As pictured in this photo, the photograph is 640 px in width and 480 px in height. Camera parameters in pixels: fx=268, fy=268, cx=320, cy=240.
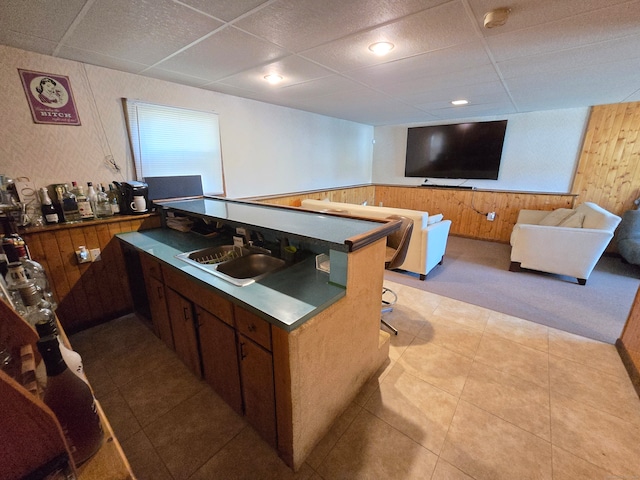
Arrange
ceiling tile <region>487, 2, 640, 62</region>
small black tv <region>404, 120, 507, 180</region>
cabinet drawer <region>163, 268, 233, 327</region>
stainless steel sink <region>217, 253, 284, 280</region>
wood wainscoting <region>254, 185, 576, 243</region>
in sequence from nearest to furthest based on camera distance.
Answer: cabinet drawer <region>163, 268, 233, 327</region>, ceiling tile <region>487, 2, 640, 62</region>, stainless steel sink <region>217, 253, 284, 280</region>, wood wainscoting <region>254, 185, 576, 243</region>, small black tv <region>404, 120, 507, 180</region>

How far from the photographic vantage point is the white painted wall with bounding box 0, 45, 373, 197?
1978mm

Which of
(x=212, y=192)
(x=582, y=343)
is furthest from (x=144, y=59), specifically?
(x=582, y=343)

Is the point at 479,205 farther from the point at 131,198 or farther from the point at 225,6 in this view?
the point at 131,198

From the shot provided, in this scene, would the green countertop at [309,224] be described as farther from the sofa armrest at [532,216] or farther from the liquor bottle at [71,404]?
the sofa armrest at [532,216]

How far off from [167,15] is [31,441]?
1.92 meters

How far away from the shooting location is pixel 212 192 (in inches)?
127

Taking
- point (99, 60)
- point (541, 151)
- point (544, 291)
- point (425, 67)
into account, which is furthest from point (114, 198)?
point (541, 151)

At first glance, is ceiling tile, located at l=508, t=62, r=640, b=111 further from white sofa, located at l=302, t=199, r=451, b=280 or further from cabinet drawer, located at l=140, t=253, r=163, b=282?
cabinet drawer, located at l=140, t=253, r=163, b=282

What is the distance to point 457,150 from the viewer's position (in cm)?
500

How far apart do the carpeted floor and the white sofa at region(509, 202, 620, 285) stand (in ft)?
0.53

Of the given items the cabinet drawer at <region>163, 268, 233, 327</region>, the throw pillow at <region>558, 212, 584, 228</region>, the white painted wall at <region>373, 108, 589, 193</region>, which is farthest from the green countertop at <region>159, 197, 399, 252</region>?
the white painted wall at <region>373, 108, 589, 193</region>

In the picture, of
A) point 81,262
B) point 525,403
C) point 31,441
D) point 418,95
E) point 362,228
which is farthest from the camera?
point 418,95

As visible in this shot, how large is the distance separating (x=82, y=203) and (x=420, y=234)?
3198 mm

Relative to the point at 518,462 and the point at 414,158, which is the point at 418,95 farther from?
the point at 518,462
